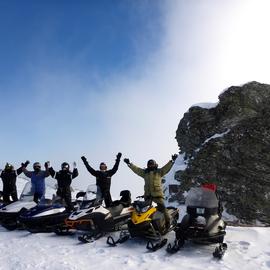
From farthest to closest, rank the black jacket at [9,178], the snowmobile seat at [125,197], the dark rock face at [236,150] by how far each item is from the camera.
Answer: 1. the dark rock face at [236,150]
2. the black jacket at [9,178]
3. the snowmobile seat at [125,197]

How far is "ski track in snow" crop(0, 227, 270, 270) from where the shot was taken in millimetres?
8359

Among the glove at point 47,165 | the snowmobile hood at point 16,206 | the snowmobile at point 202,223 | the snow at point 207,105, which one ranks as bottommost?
the snowmobile at point 202,223

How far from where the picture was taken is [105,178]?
500 inches

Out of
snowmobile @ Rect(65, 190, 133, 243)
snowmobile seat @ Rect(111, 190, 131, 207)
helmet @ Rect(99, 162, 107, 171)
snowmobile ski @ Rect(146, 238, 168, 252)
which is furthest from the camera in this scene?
helmet @ Rect(99, 162, 107, 171)

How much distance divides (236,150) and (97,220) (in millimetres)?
14029

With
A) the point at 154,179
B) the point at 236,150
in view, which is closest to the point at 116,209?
the point at 154,179

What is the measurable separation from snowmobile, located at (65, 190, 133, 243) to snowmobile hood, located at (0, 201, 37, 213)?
228cm

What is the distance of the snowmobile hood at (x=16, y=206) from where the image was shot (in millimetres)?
12453

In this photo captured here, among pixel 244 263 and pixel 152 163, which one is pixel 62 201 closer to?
pixel 152 163

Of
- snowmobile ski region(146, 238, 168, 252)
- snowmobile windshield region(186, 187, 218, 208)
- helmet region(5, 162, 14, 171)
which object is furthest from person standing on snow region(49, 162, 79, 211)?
snowmobile windshield region(186, 187, 218, 208)

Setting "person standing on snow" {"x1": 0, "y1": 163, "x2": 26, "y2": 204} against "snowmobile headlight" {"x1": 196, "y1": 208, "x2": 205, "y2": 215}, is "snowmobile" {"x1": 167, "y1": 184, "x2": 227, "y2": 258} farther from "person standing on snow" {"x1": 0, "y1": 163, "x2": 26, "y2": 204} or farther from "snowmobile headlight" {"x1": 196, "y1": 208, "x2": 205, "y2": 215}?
"person standing on snow" {"x1": 0, "y1": 163, "x2": 26, "y2": 204}

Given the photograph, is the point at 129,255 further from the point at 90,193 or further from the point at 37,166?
the point at 37,166

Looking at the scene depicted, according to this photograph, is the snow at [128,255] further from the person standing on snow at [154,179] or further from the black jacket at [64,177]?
the black jacket at [64,177]

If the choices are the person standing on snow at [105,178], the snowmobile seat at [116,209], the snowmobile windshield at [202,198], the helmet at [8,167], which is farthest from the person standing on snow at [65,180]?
the snowmobile windshield at [202,198]
